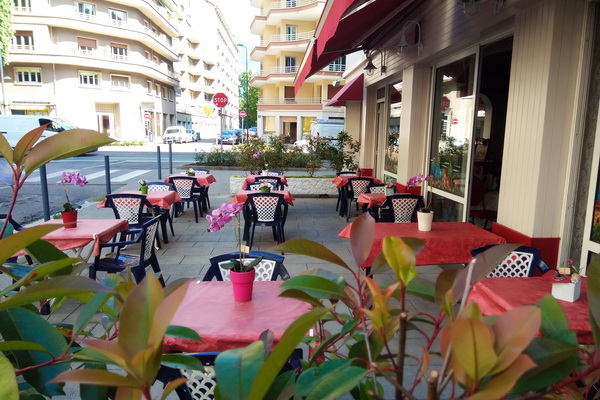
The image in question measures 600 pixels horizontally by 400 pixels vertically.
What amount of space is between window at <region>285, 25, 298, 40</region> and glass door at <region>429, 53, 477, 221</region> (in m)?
31.6

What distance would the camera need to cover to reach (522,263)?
3217mm

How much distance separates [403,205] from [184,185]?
4.32m

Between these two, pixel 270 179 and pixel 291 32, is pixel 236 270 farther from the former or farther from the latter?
pixel 291 32

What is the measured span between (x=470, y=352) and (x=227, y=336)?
1.62m

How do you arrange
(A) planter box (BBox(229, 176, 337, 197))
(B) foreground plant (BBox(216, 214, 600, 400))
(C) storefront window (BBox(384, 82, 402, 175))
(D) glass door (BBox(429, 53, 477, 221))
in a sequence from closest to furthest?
1. (B) foreground plant (BBox(216, 214, 600, 400))
2. (D) glass door (BBox(429, 53, 477, 221))
3. (C) storefront window (BBox(384, 82, 402, 175))
4. (A) planter box (BBox(229, 176, 337, 197))

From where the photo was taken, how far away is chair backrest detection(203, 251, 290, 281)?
306cm

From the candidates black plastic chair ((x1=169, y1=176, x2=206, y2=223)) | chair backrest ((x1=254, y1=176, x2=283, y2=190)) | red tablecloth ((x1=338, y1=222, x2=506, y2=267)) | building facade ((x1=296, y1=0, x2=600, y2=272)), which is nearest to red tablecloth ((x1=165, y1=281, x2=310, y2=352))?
red tablecloth ((x1=338, y1=222, x2=506, y2=267))

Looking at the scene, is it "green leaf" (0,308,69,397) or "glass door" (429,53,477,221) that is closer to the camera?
"green leaf" (0,308,69,397)

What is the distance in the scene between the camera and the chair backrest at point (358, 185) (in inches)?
308

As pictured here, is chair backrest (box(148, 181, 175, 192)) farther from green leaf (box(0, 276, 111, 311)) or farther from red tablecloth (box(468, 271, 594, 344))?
green leaf (box(0, 276, 111, 311))

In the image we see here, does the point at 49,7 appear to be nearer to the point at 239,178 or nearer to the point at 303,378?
the point at 239,178

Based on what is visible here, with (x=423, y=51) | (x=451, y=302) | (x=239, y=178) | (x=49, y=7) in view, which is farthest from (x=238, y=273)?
(x=49, y=7)

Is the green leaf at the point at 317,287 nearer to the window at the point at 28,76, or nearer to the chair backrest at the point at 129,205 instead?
the chair backrest at the point at 129,205

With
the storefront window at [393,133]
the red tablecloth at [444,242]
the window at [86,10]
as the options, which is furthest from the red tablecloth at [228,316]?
the window at [86,10]
